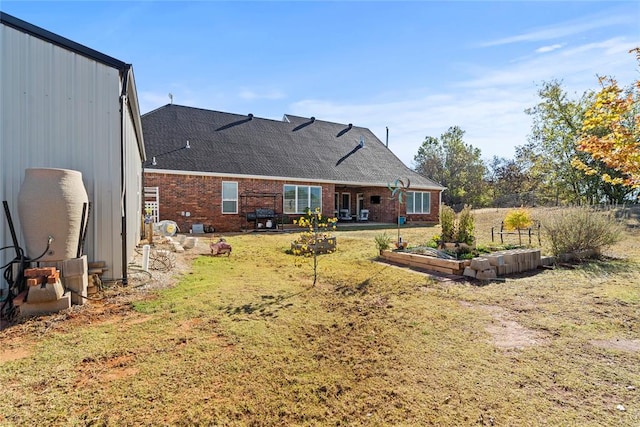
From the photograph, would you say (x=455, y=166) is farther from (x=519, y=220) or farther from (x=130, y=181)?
(x=130, y=181)

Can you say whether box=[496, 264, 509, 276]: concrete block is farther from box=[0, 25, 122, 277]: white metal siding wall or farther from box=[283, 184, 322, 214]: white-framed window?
box=[283, 184, 322, 214]: white-framed window

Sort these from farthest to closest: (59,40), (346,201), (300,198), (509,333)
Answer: (346,201) → (300,198) → (59,40) → (509,333)

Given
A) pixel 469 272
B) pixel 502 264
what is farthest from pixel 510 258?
pixel 469 272

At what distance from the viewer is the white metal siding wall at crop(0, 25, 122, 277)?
4.19 m

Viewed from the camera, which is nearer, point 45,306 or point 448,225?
point 45,306

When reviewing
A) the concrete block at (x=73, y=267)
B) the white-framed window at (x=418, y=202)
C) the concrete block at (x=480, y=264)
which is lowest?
the concrete block at (x=480, y=264)

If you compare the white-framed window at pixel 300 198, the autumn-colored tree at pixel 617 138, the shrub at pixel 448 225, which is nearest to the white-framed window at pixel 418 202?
the white-framed window at pixel 300 198

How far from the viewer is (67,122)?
4465 millimetres

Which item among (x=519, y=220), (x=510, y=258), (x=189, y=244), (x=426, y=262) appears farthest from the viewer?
(x=519, y=220)

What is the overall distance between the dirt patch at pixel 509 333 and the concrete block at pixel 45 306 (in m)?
4.83

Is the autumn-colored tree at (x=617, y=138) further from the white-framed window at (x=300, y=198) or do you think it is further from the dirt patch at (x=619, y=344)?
the white-framed window at (x=300, y=198)

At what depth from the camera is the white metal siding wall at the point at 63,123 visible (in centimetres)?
419

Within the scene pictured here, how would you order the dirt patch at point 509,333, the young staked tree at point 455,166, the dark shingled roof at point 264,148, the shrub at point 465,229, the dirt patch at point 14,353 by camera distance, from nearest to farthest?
the dirt patch at point 14,353, the dirt patch at point 509,333, the shrub at point 465,229, the dark shingled roof at point 264,148, the young staked tree at point 455,166

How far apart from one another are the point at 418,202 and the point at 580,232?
13.4m
